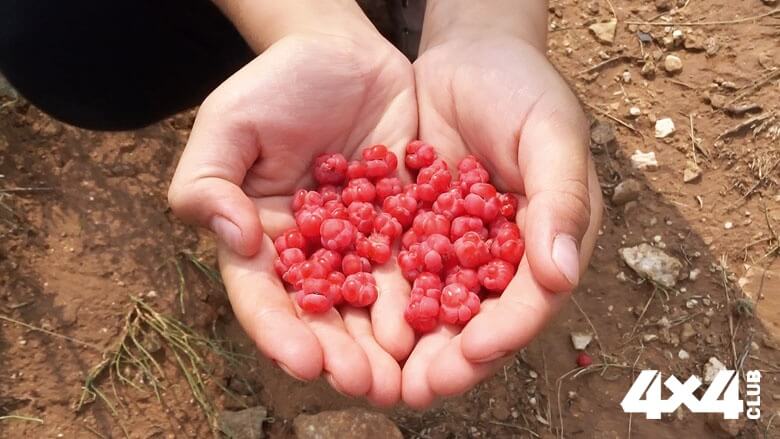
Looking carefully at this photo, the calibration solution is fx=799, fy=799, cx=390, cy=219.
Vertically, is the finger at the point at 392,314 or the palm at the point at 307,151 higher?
the palm at the point at 307,151

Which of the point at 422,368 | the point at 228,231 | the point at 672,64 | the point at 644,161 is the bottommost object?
the point at 644,161

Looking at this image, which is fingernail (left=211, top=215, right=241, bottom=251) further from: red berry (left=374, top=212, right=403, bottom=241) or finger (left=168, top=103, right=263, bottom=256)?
red berry (left=374, top=212, right=403, bottom=241)

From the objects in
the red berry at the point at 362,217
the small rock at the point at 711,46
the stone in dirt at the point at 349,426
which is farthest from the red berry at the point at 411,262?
the small rock at the point at 711,46

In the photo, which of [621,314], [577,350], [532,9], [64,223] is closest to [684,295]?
[621,314]

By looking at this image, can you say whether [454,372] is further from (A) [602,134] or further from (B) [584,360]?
(A) [602,134]

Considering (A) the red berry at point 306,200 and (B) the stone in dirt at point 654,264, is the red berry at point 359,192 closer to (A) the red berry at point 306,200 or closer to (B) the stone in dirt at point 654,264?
(A) the red berry at point 306,200

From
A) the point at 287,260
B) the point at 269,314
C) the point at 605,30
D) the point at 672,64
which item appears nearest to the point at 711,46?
the point at 672,64
